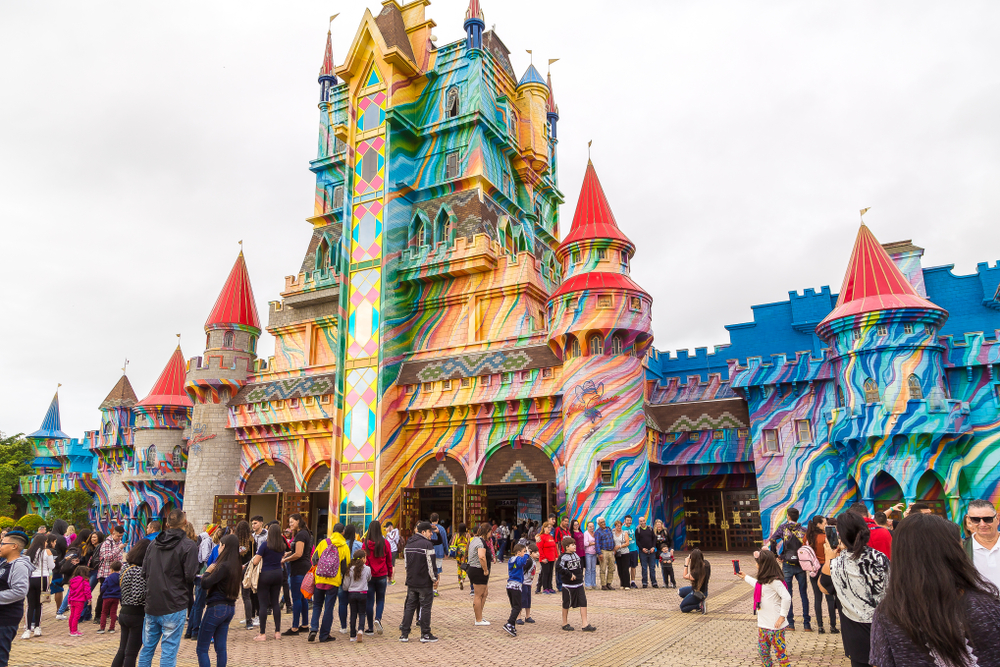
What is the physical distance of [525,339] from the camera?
97.9ft

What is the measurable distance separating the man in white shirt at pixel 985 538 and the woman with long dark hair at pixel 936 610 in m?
2.19

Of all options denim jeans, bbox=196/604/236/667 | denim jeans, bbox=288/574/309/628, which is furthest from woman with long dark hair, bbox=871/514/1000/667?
denim jeans, bbox=288/574/309/628

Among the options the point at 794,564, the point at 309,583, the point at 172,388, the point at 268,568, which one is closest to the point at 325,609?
the point at 309,583

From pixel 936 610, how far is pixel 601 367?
76.8 ft

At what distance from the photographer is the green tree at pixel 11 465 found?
46906 millimetres

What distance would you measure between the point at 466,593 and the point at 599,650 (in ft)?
23.9

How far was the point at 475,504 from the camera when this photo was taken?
2870cm

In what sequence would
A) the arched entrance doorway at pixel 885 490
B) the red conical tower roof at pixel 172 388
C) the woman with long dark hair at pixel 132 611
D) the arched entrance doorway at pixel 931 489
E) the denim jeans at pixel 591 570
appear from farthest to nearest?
the red conical tower roof at pixel 172 388
the arched entrance doorway at pixel 885 490
the arched entrance doorway at pixel 931 489
the denim jeans at pixel 591 570
the woman with long dark hair at pixel 132 611

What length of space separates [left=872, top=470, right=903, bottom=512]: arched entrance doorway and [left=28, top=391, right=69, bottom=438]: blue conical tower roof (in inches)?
2112

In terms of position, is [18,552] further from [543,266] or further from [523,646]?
[543,266]

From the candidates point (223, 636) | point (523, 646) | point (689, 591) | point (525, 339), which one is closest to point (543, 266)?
point (525, 339)

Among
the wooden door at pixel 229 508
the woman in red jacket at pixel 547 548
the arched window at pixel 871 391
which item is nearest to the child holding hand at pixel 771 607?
the woman in red jacket at pixel 547 548

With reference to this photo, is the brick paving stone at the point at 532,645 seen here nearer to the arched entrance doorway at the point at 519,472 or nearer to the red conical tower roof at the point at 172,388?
the arched entrance doorway at the point at 519,472

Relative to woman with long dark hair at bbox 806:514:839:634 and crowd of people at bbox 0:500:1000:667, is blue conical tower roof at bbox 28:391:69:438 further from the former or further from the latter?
woman with long dark hair at bbox 806:514:839:634
